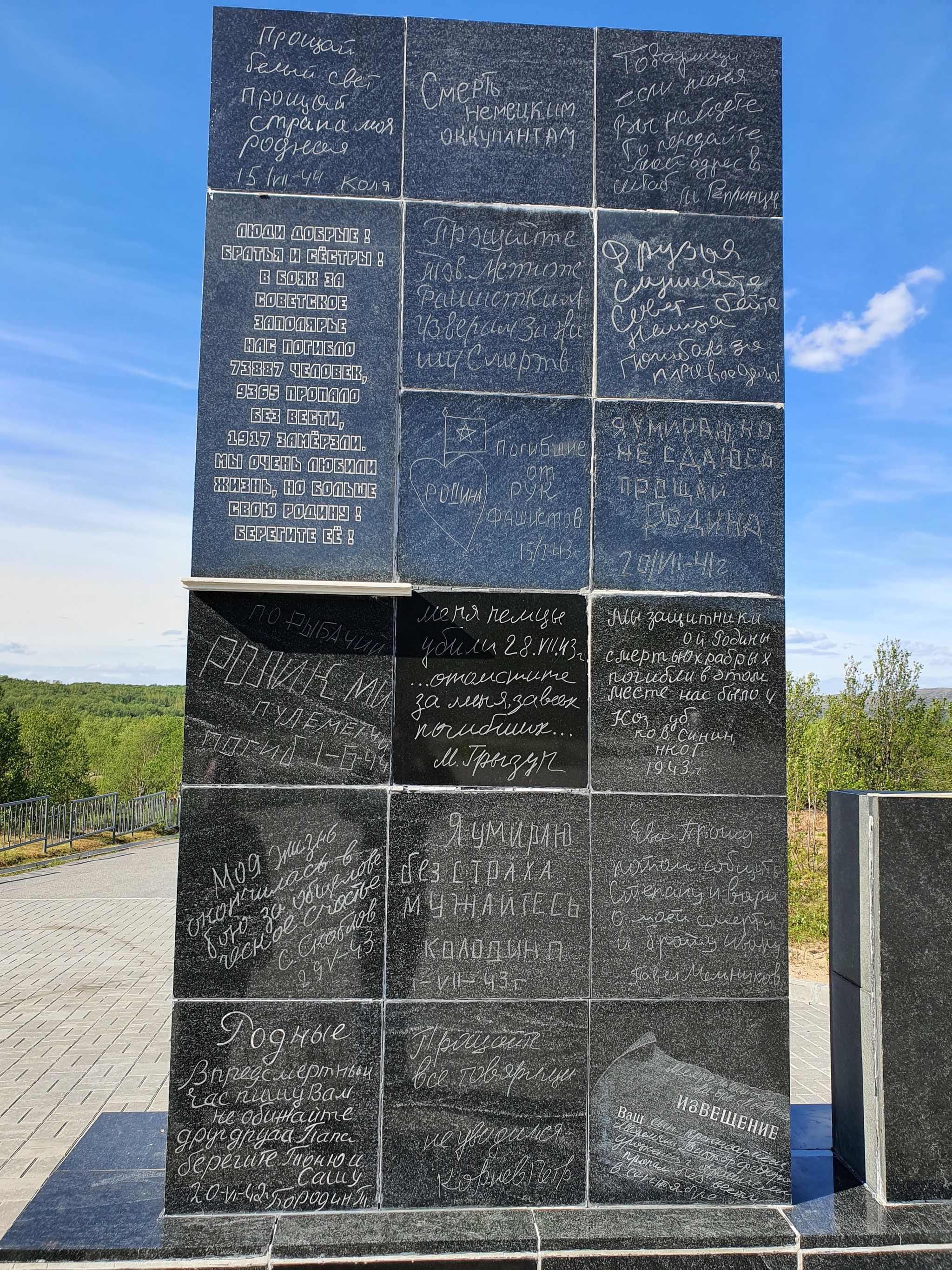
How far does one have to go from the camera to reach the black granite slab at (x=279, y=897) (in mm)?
4250

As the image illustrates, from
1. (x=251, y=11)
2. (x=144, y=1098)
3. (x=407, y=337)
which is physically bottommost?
(x=144, y=1098)

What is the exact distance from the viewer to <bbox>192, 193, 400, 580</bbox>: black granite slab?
4.41 m

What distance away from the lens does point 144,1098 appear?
619cm

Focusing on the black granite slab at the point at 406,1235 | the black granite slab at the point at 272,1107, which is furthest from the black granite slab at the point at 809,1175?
the black granite slab at the point at 272,1107

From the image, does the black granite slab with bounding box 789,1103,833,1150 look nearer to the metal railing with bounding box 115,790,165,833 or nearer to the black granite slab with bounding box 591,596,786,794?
the black granite slab with bounding box 591,596,786,794

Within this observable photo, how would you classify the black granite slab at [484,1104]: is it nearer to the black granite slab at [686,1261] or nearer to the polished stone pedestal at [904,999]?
the black granite slab at [686,1261]

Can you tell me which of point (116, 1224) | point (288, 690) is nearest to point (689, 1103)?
point (116, 1224)

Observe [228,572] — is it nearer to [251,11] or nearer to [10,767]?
[251,11]

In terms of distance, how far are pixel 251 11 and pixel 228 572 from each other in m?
2.89

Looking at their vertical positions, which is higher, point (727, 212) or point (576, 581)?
point (727, 212)

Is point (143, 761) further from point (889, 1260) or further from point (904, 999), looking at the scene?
point (889, 1260)

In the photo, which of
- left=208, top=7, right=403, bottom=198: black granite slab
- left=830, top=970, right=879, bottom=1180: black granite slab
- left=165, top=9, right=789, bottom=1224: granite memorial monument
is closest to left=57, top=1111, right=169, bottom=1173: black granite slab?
left=165, top=9, right=789, bottom=1224: granite memorial monument

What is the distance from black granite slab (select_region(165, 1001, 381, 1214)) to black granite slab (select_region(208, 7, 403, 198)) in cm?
416

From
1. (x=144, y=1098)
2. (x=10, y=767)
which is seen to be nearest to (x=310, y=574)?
(x=144, y=1098)
